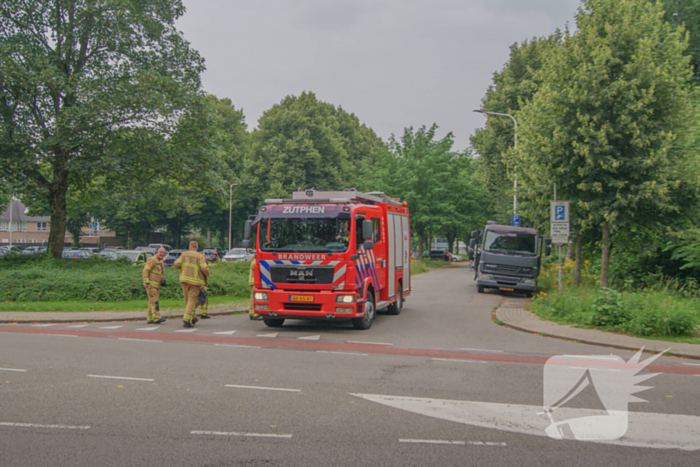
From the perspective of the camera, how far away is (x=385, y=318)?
1448cm

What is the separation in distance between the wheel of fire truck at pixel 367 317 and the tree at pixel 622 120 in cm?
684

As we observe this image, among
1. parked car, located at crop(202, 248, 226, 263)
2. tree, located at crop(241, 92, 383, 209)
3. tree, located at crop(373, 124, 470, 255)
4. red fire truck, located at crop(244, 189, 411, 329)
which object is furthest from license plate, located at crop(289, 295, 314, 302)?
tree, located at crop(241, 92, 383, 209)

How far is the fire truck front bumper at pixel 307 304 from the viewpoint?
11.2 metres

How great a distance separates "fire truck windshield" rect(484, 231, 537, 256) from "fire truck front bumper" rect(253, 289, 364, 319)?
39.0ft

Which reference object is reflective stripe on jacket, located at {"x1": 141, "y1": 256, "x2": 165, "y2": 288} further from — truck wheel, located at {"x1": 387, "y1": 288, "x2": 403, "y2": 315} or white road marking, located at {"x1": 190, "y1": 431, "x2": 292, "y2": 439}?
white road marking, located at {"x1": 190, "y1": 431, "x2": 292, "y2": 439}

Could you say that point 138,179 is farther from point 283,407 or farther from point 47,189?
point 283,407

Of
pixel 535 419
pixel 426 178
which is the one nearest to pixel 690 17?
pixel 426 178

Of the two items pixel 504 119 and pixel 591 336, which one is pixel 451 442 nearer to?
pixel 591 336

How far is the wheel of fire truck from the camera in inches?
474

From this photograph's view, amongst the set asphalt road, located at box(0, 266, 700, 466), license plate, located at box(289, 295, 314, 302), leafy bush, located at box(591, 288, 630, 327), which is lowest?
asphalt road, located at box(0, 266, 700, 466)

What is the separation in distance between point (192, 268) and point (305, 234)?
2824mm

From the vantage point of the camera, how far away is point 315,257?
1129 cm

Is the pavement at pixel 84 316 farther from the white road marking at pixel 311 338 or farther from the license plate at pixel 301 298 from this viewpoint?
the white road marking at pixel 311 338

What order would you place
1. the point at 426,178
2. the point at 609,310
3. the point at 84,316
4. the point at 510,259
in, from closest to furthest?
1. the point at 609,310
2. the point at 84,316
3. the point at 510,259
4. the point at 426,178
